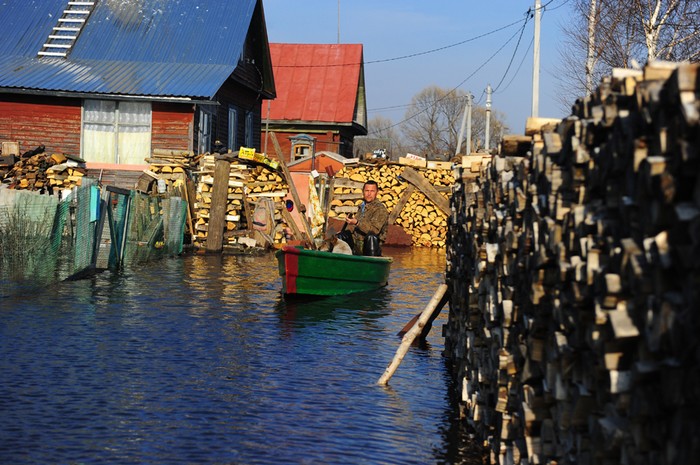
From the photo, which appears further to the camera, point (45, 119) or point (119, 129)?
point (45, 119)

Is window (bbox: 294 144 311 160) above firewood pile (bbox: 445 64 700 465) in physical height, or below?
above

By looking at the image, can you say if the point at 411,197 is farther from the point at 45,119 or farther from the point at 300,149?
the point at 300,149

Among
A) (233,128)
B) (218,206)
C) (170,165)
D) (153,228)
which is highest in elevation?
(233,128)

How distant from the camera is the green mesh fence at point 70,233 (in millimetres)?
15695

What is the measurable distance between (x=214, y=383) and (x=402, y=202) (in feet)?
78.1

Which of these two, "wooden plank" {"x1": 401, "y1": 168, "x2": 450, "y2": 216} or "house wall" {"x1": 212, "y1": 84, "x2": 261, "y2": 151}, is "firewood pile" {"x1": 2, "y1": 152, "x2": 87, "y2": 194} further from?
"wooden plank" {"x1": 401, "y1": 168, "x2": 450, "y2": 216}

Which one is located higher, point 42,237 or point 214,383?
point 42,237

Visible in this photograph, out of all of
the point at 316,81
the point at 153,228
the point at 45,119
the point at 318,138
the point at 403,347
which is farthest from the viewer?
the point at 316,81

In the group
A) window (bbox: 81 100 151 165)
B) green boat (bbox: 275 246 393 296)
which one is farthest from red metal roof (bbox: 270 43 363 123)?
green boat (bbox: 275 246 393 296)

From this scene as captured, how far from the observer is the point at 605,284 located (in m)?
3.74

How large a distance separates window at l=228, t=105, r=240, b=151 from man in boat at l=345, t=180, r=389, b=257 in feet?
65.8

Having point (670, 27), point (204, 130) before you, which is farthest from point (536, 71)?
point (204, 130)

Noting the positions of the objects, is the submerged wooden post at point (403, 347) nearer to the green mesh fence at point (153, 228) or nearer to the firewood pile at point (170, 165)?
the green mesh fence at point (153, 228)

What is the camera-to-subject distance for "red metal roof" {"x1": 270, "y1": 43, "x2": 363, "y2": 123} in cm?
5050
